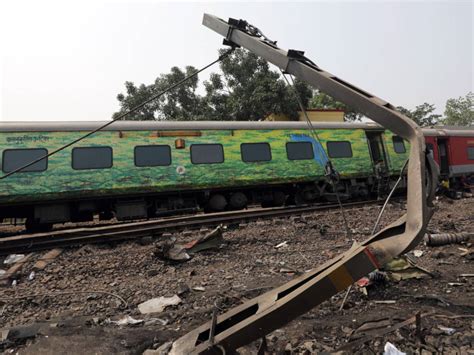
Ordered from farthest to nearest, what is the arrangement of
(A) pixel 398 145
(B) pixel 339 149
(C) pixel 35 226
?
(A) pixel 398 145 → (B) pixel 339 149 → (C) pixel 35 226

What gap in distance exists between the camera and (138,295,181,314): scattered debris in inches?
145

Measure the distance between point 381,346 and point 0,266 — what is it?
6.12 metres

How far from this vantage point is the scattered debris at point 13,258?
18.9 feet

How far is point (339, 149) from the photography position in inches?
458

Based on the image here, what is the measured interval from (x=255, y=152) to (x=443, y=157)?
1053 cm

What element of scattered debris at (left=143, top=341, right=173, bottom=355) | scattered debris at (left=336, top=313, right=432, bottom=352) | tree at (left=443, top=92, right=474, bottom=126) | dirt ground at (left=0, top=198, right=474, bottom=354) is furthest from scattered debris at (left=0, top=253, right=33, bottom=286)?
tree at (left=443, top=92, right=474, bottom=126)

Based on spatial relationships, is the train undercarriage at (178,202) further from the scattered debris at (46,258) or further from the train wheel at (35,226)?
the scattered debris at (46,258)

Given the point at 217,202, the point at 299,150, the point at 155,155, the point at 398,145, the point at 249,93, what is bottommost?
the point at 217,202

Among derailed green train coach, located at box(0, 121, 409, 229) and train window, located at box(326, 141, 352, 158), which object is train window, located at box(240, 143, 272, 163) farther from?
train window, located at box(326, 141, 352, 158)

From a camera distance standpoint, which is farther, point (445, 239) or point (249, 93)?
point (249, 93)

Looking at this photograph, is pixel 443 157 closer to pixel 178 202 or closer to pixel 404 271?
pixel 178 202

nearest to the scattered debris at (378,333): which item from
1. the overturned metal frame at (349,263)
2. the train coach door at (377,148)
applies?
the overturned metal frame at (349,263)

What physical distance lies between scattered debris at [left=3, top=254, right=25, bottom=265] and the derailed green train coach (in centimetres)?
250

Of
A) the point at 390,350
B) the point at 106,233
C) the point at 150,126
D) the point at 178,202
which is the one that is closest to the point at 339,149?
the point at 178,202
